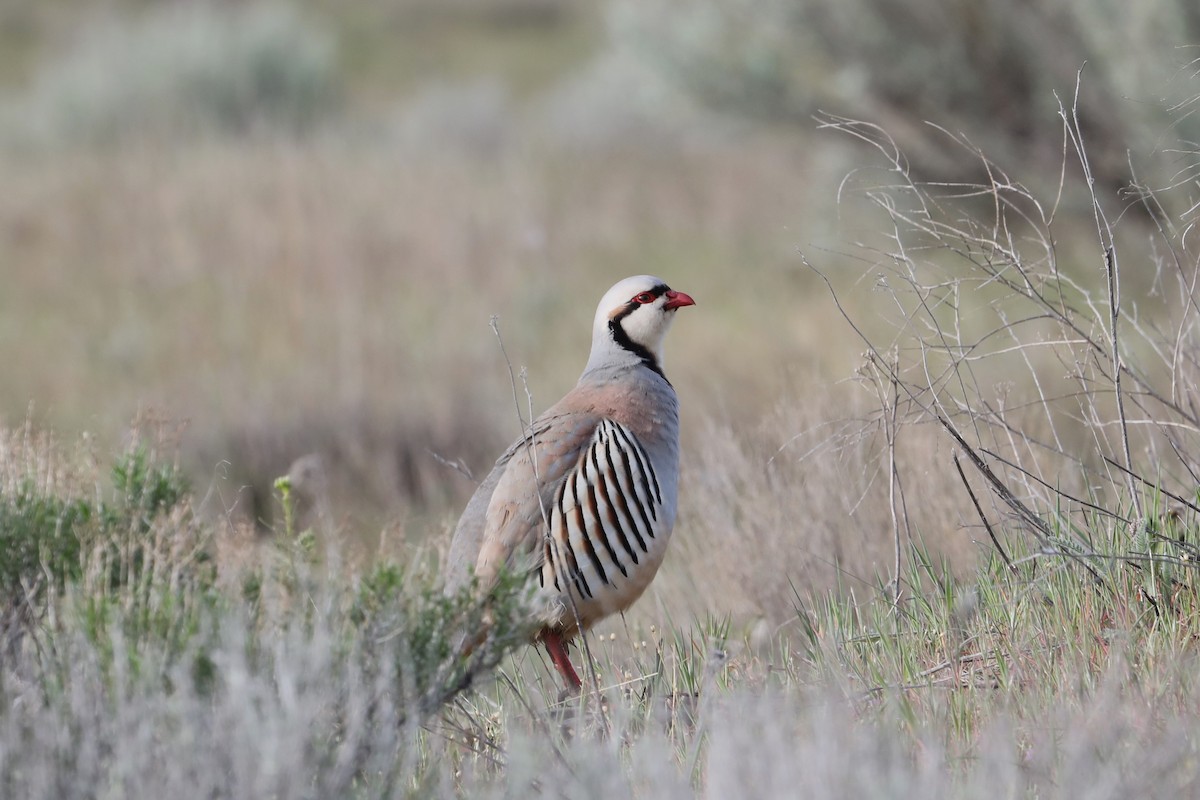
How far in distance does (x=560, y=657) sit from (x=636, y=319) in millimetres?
1291

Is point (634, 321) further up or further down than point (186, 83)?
further down

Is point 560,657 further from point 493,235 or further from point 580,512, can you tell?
point 493,235

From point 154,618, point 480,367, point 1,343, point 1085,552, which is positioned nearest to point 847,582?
point 1085,552

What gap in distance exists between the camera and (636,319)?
487cm

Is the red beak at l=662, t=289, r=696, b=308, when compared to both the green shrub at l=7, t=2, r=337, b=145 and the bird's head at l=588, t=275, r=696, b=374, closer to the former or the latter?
the bird's head at l=588, t=275, r=696, b=374

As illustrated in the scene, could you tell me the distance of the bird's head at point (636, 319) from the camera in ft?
16.0

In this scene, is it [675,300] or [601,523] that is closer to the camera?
[601,523]

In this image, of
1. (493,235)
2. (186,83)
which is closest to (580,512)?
(493,235)

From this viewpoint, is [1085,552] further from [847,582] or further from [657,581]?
[657,581]

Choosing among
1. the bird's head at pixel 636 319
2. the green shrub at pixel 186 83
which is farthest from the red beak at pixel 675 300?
the green shrub at pixel 186 83

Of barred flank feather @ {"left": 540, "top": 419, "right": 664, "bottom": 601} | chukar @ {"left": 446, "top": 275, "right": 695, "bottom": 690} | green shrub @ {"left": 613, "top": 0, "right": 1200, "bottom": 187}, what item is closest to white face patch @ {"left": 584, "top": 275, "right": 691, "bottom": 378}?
chukar @ {"left": 446, "top": 275, "right": 695, "bottom": 690}

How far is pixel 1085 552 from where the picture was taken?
339cm

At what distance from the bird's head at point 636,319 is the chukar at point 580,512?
31 centimetres

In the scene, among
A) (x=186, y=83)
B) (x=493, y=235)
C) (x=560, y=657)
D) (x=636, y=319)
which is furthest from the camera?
(x=186, y=83)
